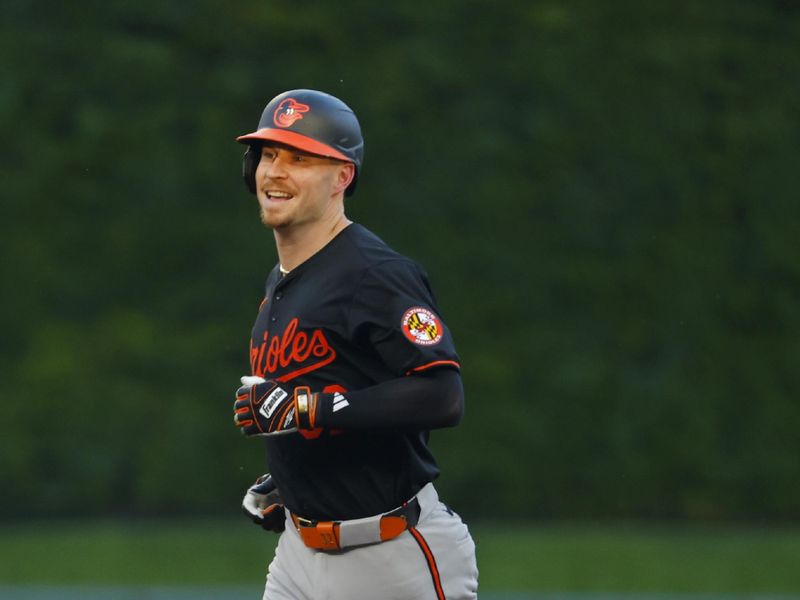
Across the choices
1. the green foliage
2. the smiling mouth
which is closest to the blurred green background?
the green foliage

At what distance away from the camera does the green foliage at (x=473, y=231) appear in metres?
9.44

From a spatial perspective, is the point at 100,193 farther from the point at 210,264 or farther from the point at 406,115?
Result: the point at 406,115

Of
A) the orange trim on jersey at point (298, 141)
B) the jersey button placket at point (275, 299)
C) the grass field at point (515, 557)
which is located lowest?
the grass field at point (515, 557)

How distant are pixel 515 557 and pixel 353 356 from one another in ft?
17.0

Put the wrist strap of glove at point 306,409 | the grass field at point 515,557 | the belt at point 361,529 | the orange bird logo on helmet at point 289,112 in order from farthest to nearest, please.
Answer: the grass field at point 515,557 < the orange bird logo on helmet at point 289,112 < the belt at point 361,529 < the wrist strap of glove at point 306,409

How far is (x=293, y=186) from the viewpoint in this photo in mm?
4336

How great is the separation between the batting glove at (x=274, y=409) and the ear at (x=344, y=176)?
0.63 metres

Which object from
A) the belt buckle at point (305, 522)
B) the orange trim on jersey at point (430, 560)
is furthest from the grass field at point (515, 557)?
the orange trim on jersey at point (430, 560)

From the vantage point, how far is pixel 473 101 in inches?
376

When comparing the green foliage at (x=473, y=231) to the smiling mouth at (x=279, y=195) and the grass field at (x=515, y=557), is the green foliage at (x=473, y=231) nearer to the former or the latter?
the grass field at (x=515, y=557)

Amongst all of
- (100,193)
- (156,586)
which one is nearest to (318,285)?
(156,586)

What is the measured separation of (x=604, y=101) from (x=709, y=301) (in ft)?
4.56

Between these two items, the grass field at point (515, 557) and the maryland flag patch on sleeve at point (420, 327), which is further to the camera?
the grass field at point (515, 557)

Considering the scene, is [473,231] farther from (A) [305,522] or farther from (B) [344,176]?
(A) [305,522]
